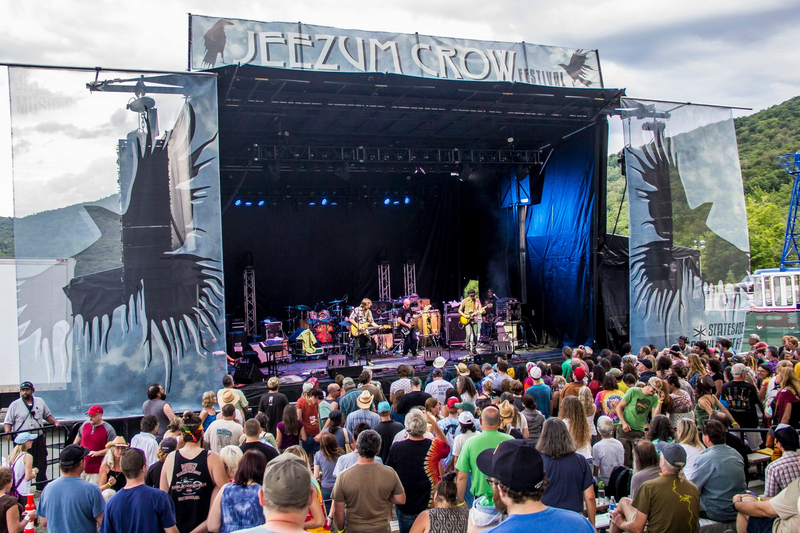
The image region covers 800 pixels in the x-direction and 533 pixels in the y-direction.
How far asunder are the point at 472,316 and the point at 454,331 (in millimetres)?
945

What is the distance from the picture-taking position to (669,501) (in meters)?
3.52

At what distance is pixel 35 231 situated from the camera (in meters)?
9.08

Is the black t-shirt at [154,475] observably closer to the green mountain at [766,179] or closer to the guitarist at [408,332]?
the guitarist at [408,332]

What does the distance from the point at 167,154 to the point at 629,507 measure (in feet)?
27.2

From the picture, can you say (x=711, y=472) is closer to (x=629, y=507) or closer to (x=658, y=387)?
(x=629, y=507)

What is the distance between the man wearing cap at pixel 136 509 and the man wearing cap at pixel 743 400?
5326mm

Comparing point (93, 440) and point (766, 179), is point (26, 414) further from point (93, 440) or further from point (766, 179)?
point (766, 179)

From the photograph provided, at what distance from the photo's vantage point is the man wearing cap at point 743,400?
6.27 meters

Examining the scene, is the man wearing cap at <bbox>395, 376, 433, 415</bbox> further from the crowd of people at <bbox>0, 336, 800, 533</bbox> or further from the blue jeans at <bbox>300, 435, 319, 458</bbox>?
the blue jeans at <bbox>300, 435, 319, 458</bbox>

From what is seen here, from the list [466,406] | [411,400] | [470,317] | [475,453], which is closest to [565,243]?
[470,317]

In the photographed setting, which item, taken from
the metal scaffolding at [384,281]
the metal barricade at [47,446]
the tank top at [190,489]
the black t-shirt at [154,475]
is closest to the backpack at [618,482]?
the tank top at [190,489]

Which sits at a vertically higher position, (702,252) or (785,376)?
(702,252)

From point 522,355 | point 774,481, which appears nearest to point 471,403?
point 774,481

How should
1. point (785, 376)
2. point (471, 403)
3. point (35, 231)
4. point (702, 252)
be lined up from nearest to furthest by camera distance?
point (471, 403) → point (785, 376) → point (35, 231) → point (702, 252)
